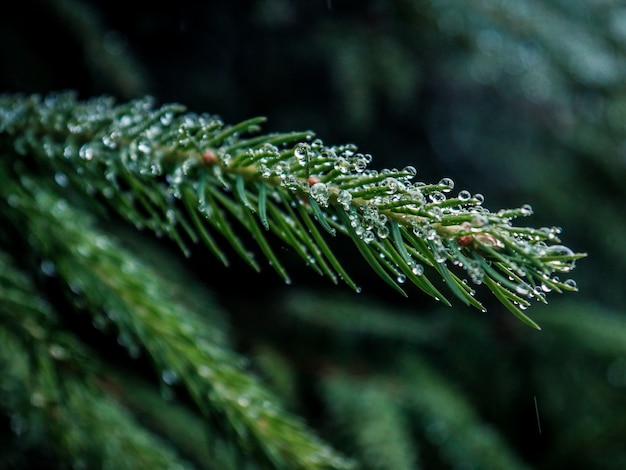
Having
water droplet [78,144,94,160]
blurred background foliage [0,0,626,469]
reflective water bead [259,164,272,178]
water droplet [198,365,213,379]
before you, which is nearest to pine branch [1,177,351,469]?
water droplet [198,365,213,379]

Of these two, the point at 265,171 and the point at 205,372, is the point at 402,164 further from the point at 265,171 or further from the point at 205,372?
the point at 265,171

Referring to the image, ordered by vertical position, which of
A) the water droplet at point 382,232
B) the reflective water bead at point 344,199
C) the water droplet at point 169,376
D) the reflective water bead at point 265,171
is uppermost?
the reflective water bead at point 265,171

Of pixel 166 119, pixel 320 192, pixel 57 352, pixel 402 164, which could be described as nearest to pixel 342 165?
pixel 320 192

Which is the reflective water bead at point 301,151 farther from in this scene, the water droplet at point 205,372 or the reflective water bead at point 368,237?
the water droplet at point 205,372

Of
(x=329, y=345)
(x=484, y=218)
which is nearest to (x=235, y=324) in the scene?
(x=329, y=345)

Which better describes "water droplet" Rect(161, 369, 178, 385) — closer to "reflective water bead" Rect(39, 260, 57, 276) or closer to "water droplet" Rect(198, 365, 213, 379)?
"water droplet" Rect(198, 365, 213, 379)

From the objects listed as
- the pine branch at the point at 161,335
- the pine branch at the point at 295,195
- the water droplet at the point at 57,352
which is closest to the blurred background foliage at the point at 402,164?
the pine branch at the point at 161,335

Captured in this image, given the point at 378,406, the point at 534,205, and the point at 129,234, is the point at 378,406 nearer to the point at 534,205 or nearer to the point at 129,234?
the point at 129,234
